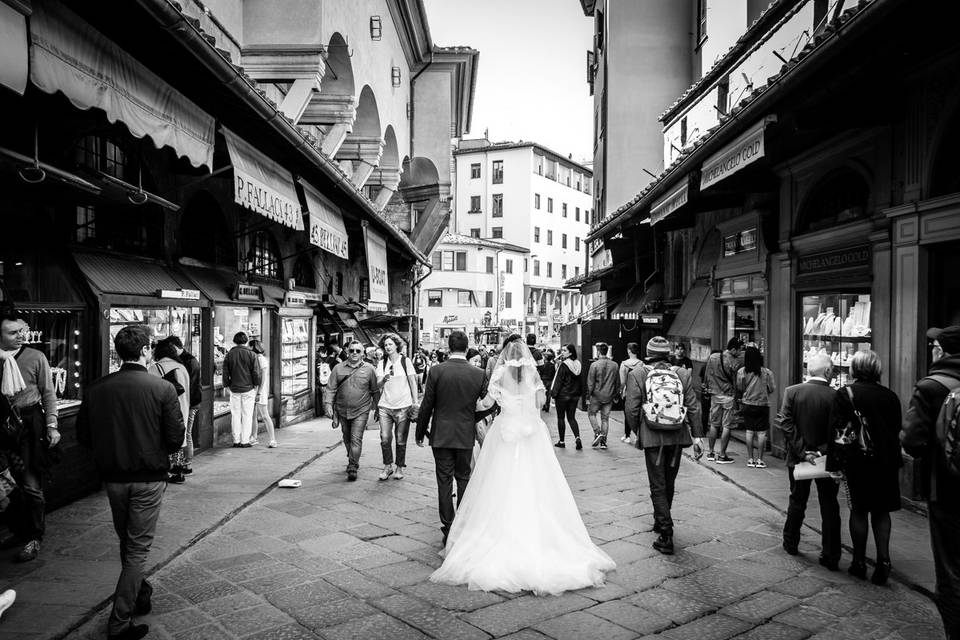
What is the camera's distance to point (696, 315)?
540 inches

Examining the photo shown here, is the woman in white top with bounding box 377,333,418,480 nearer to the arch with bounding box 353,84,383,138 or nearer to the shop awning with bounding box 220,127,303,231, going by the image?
the shop awning with bounding box 220,127,303,231

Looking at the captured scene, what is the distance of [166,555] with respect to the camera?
523cm

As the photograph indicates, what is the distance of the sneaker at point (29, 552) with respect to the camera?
16.3 feet

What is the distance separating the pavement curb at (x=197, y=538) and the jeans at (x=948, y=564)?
4661mm

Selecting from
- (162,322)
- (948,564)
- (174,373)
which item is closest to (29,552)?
(174,373)

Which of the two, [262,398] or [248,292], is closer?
[262,398]

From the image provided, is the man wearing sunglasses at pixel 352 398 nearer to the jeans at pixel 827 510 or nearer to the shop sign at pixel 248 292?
the shop sign at pixel 248 292

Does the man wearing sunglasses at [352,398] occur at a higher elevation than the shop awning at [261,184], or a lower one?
lower

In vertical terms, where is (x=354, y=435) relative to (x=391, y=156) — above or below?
below

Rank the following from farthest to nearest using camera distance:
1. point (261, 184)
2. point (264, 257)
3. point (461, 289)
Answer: point (461, 289), point (264, 257), point (261, 184)

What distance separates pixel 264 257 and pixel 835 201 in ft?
31.0

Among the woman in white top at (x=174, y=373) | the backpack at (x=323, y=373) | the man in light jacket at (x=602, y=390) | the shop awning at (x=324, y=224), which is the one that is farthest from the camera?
the backpack at (x=323, y=373)

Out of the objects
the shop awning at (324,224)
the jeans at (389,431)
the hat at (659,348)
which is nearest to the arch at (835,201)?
the hat at (659,348)

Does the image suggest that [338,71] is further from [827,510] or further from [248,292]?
[827,510]
